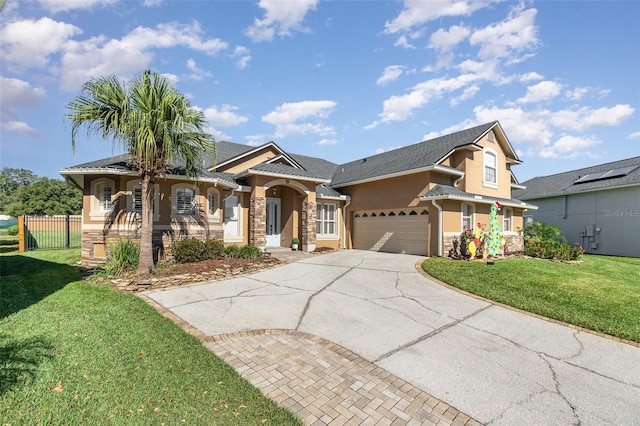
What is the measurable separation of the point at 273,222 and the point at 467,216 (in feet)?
→ 33.2

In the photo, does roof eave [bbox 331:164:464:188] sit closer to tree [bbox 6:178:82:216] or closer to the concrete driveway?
the concrete driveway

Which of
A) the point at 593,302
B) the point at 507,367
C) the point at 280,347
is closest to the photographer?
the point at 507,367

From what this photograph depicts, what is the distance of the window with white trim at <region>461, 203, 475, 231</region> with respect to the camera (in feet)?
47.2

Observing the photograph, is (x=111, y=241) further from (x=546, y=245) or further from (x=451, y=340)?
(x=546, y=245)

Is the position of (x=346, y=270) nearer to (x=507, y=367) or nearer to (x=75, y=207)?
(x=507, y=367)

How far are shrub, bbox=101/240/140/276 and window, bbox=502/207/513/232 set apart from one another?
59.9 feet

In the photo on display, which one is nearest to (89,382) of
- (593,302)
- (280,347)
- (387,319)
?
(280,347)

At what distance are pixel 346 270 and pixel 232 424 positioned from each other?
796 cm

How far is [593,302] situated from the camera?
714 cm

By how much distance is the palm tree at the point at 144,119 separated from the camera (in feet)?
28.6

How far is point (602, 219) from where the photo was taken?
768 inches

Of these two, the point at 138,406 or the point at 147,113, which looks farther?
the point at 147,113

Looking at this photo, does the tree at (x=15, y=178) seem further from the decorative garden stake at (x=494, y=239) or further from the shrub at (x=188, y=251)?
the decorative garden stake at (x=494, y=239)

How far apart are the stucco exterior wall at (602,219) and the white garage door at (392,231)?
568 inches
